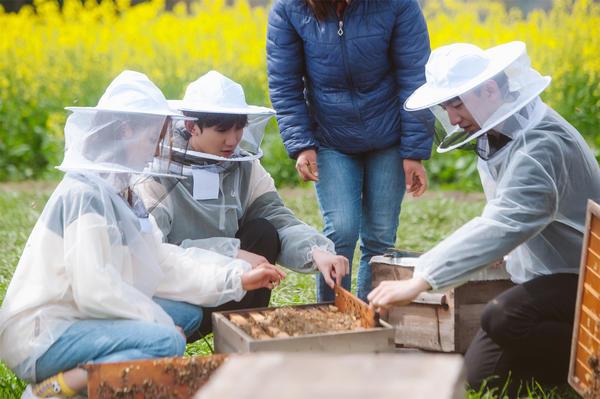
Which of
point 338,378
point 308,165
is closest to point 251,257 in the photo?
point 308,165

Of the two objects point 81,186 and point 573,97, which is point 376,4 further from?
point 573,97

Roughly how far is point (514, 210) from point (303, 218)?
4.20m

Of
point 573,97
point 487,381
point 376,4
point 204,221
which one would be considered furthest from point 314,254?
point 573,97

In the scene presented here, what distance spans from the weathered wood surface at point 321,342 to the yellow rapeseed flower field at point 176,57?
5656mm

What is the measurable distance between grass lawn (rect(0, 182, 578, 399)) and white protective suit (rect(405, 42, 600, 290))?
1647mm

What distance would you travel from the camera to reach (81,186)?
3.18m

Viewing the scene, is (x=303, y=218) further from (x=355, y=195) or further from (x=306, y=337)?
(x=306, y=337)

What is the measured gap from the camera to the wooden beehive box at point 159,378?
2.87 m

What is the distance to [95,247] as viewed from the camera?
3090 millimetres

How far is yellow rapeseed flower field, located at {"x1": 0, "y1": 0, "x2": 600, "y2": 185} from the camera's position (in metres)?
8.85

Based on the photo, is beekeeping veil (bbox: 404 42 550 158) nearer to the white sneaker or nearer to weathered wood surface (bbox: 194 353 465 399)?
weathered wood surface (bbox: 194 353 465 399)

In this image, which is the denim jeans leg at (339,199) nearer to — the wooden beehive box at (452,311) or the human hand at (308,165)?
the human hand at (308,165)

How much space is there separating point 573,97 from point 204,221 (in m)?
5.53

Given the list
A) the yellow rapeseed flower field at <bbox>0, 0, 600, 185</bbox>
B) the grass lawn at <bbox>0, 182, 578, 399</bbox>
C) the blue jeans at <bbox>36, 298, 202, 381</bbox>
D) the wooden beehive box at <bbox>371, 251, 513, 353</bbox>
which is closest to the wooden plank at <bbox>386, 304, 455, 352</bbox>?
the wooden beehive box at <bbox>371, 251, 513, 353</bbox>
